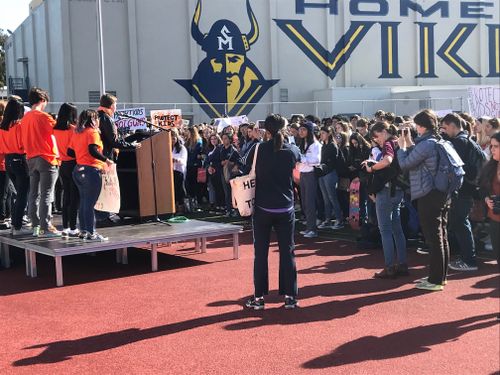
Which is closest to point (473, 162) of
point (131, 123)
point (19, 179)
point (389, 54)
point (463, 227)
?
point (463, 227)

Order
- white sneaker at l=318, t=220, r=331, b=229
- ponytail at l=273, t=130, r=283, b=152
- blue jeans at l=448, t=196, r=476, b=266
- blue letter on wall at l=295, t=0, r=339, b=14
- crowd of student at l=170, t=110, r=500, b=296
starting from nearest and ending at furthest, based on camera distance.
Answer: ponytail at l=273, t=130, r=283, b=152, crowd of student at l=170, t=110, r=500, b=296, blue jeans at l=448, t=196, r=476, b=266, white sneaker at l=318, t=220, r=331, b=229, blue letter on wall at l=295, t=0, r=339, b=14

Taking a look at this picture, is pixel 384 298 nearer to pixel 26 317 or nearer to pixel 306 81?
pixel 26 317

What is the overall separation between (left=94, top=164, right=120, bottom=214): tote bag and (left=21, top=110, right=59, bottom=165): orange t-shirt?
82 cm

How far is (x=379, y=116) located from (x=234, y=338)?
7.11 m

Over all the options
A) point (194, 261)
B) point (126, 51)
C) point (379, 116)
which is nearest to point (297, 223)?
point (379, 116)

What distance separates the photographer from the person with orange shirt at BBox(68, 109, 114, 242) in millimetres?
8133

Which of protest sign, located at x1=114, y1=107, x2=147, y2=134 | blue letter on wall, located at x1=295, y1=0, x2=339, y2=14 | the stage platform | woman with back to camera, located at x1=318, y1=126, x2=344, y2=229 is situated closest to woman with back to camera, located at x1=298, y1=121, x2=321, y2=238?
woman with back to camera, located at x1=318, y1=126, x2=344, y2=229

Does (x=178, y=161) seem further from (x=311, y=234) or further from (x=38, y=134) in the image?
(x=38, y=134)

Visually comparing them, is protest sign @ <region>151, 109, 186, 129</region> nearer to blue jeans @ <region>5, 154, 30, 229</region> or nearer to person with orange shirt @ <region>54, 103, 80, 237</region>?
blue jeans @ <region>5, 154, 30, 229</region>

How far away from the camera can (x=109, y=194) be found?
8.94 metres

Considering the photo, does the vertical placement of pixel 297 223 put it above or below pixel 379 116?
below

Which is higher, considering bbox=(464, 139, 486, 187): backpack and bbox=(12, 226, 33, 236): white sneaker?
bbox=(464, 139, 486, 187): backpack

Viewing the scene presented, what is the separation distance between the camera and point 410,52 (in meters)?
28.3

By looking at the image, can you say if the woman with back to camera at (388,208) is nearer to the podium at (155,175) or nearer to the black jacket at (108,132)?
the black jacket at (108,132)
